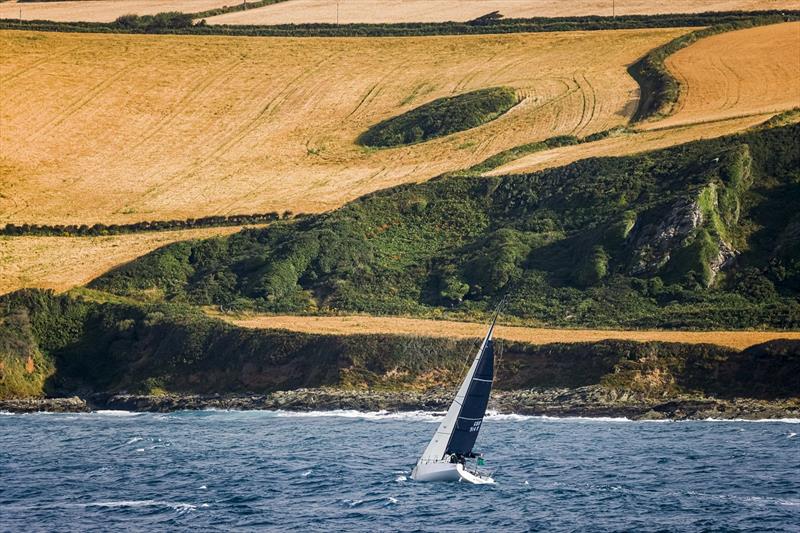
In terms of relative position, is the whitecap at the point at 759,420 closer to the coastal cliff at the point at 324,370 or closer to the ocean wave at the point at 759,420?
the ocean wave at the point at 759,420

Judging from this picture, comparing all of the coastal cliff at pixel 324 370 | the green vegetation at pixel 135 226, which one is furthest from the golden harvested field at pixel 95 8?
the coastal cliff at pixel 324 370

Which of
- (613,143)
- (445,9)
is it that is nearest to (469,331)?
(613,143)

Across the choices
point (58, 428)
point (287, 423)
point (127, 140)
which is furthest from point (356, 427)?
point (127, 140)

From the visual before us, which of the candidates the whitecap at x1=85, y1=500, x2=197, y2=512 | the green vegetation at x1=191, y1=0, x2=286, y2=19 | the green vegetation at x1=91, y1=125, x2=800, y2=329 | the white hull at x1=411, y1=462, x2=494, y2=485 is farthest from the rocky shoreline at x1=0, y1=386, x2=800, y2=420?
the green vegetation at x1=191, y1=0, x2=286, y2=19

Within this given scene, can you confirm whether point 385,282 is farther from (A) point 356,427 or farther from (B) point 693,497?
(B) point 693,497

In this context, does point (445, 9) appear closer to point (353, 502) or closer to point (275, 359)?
point (275, 359)

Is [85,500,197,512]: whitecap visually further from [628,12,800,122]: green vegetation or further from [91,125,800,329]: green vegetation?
[628,12,800,122]: green vegetation
